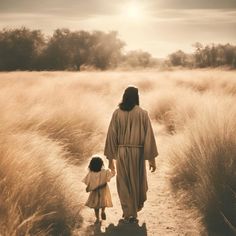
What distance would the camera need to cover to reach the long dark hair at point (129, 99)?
489 centimetres

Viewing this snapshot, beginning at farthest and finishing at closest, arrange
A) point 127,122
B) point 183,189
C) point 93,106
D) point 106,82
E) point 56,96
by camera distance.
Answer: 1. point 106,82
2. point 56,96
3. point 93,106
4. point 183,189
5. point 127,122

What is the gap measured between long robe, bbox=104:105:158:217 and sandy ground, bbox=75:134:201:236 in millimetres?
221

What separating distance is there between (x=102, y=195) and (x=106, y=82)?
15523 millimetres

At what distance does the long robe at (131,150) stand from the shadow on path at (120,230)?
0.46ft

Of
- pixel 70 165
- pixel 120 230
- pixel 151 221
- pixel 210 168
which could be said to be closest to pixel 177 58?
pixel 70 165

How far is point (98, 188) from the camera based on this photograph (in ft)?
16.8

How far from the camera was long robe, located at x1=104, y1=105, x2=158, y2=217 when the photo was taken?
503 centimetres

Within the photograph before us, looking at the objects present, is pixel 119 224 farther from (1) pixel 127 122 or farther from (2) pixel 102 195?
(1) pixel 127 122

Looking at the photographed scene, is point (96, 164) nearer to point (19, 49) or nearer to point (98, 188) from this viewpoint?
point (98, 188)

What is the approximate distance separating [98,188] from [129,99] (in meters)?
1.12

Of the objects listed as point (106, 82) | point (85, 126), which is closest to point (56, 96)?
point (85, 126)

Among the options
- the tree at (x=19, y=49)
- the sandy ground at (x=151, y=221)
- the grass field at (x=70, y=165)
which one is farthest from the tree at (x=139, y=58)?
the sandy ground at (x=151, y=221)

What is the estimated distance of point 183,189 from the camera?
6.27m

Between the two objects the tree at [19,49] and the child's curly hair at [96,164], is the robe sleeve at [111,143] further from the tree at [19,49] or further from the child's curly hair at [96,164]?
the tree at [19,49]
